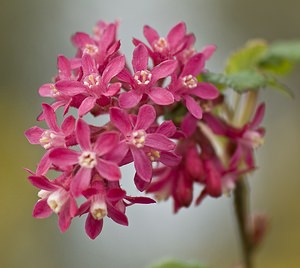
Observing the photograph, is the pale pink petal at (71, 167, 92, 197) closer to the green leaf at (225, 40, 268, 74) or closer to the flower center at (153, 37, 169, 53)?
the flower center at (153, 37, 169, 53)


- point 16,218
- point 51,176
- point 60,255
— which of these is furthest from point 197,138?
point 60,255

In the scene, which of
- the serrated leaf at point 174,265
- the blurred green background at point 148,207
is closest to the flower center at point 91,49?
the serrated leaf at point 174,265

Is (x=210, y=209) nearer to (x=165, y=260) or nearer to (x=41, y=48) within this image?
(x=41, y=48)

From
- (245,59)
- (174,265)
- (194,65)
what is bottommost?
(174,265)

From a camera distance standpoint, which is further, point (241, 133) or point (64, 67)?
point (241, 133)

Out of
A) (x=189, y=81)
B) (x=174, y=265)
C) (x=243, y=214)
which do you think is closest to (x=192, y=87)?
(x=189, y=81)

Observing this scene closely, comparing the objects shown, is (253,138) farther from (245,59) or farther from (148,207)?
(148,207)

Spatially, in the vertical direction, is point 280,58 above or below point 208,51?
above
